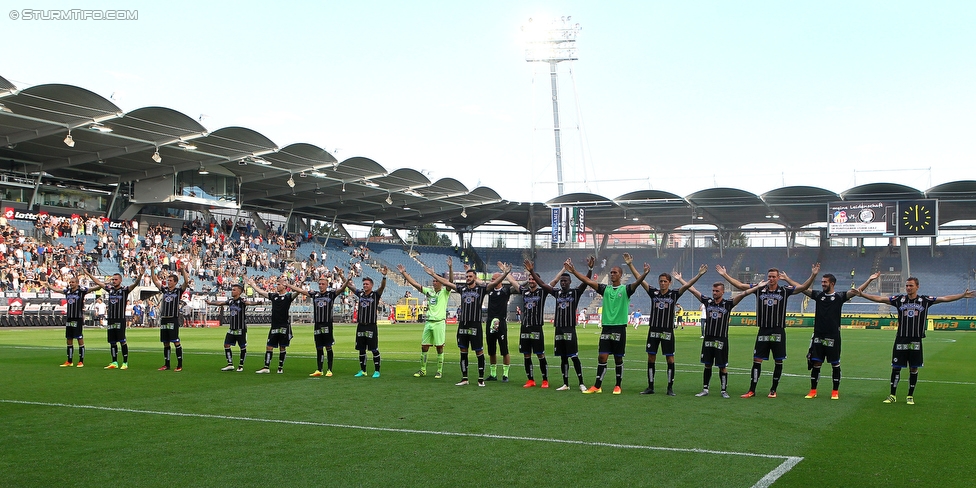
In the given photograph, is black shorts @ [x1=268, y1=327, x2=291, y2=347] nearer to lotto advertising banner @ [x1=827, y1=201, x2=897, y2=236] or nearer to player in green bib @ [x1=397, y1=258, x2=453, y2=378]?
player in green bib @ [x1=397, y1=258, x2=453, y2=378]

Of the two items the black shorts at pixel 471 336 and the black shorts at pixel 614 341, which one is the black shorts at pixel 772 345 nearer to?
the black shorts at pixel 614 341

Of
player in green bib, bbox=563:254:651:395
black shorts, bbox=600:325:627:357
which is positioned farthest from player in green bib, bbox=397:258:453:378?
black shorts, bbox=600:325:627:357

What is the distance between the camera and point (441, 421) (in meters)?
10.5

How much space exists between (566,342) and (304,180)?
45.2 metres

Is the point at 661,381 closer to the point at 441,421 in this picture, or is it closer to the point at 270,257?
the point at 441,421

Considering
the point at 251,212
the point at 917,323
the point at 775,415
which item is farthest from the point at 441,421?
the point at 251,212

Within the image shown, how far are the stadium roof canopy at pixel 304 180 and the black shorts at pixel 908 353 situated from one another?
112 ft

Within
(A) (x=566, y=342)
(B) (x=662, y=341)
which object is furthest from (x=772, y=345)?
(A) (x=566, y=342)

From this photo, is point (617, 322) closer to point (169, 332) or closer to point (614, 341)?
point (614, 341)

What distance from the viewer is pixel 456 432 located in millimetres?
9688

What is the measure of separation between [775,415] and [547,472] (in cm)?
526

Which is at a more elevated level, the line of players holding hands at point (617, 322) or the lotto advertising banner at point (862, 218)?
the lotto advertising banner at point (862, 218)

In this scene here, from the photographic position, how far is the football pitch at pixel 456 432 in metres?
7.41

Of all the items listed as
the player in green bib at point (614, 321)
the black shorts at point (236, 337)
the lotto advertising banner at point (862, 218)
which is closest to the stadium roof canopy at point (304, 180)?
the lotto advertising banner at point (862, 218)
